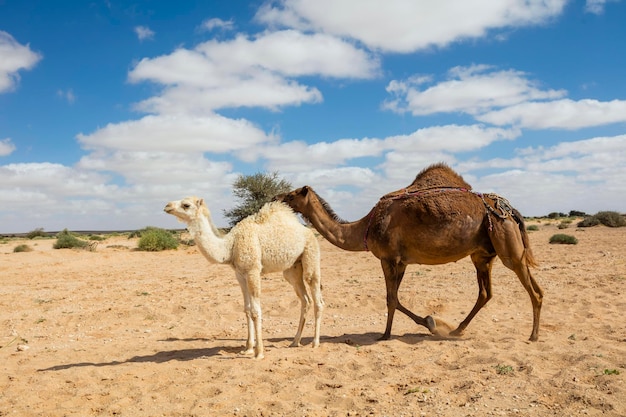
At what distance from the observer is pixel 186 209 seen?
290 inches

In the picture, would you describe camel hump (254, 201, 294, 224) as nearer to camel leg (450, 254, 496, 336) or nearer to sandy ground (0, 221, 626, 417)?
sandy ground (0, 221, 626, 417)

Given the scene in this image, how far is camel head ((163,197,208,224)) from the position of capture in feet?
23.8

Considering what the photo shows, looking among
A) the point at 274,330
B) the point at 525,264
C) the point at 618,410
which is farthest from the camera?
the point at 274,330

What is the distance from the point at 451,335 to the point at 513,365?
2680mm

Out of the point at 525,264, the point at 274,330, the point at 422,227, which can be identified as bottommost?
the point at 274,330

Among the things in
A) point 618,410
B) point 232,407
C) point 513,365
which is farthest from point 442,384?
point 232,407

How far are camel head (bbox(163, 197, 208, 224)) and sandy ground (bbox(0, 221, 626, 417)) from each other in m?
2.07

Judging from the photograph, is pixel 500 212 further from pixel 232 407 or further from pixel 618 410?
pixel 232 407

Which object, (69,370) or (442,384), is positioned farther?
(69,370)

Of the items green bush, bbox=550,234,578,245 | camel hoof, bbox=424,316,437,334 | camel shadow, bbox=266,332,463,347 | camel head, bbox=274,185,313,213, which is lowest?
camel shadow, bbox=266,332,463,347

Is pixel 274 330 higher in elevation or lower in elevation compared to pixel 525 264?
lower

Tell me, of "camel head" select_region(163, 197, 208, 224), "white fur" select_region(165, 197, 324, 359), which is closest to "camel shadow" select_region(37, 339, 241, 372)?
"white fur" select_region(165, 197, 324, 359)

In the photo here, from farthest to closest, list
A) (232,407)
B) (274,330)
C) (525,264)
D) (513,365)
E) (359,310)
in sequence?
(359,310), (274,330), (525,264), (513,365), (232,407)

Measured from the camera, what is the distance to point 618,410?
4.73 meters
